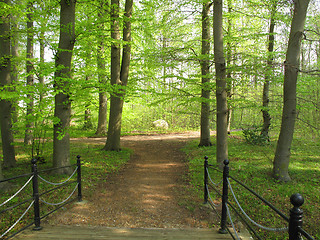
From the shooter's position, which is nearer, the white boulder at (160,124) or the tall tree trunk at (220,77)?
the tall tree trunk at (220,77)

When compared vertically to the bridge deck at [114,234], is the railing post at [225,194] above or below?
above

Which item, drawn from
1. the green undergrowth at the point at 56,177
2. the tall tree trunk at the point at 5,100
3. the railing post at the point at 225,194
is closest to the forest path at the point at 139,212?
the railing post at the point at 225,194

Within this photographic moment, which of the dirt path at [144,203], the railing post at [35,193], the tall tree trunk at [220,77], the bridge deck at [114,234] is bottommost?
the dirt path at [144,203]

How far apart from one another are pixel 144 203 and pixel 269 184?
3.67 meters

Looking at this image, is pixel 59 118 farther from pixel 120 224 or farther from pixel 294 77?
pixel 294 77

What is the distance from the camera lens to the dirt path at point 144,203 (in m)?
4.43

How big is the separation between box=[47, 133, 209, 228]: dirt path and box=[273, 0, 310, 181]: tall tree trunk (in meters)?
2.92

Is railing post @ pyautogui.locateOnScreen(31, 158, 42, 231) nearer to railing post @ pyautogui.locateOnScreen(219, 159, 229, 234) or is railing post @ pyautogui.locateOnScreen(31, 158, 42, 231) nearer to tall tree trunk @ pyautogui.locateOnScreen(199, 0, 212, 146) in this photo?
railing post @ pyautogui.locateOnScreen(219, 159, 229, 234)

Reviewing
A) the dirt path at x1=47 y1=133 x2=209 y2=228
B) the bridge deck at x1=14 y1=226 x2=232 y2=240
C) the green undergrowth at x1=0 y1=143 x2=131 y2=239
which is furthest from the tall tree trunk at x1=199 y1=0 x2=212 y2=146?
the bridge deck at x1=14 y1=226 x2=232 y2=240

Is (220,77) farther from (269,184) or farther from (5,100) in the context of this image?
(5,100)

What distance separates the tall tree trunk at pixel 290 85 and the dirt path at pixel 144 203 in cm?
292

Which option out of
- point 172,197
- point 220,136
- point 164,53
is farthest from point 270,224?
point 164,53

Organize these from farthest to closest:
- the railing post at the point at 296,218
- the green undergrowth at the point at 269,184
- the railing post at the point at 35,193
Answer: the green undergrowth at the point at 269,184
the railing post at the point at 35,193
the railing post at the point at 296,218

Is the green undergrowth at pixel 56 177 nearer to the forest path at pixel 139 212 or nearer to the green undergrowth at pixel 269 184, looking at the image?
the forest path at pixel 139 212
